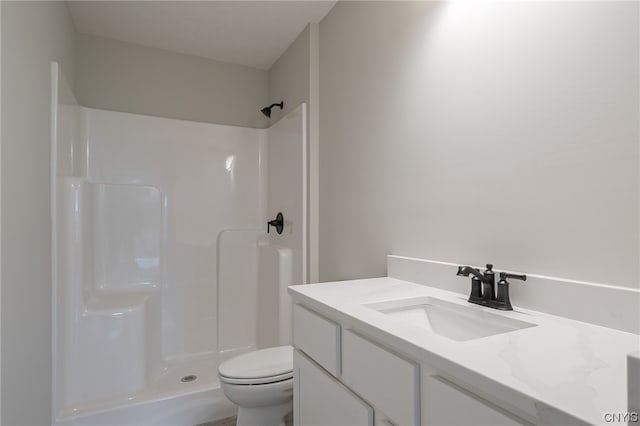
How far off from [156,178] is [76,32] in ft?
3.46

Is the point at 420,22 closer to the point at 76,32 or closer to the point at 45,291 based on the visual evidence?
the point at 45,291

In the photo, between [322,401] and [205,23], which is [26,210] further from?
[205,23]

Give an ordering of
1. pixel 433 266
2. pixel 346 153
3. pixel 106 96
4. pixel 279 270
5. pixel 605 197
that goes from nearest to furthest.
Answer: pixel 605 197 → pixel 433 266 → pixel 346 153 → pixel 279 270 → pixel 106 96

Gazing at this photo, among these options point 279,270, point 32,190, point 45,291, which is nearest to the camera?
point 32,190

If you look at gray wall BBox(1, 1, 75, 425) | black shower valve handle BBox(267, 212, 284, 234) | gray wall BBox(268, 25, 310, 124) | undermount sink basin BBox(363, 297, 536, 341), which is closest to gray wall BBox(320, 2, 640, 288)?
undermount sink basin BBox(363, 297, 536, 341)

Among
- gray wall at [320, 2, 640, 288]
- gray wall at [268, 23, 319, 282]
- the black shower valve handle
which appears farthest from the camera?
the black shower valve handle

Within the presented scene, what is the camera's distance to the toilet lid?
5.14 feet

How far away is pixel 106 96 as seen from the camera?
93.4 inches

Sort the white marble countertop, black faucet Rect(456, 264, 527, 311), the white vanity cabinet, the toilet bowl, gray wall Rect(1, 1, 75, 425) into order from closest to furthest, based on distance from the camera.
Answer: the white marble countertop → the white vanity cabinet → black faucet Rect(456, 264, 527, 311) → gray wall Rect(1, 1, 75, 425) → the toilet bowl

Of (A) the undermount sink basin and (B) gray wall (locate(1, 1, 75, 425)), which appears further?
(B) gray wall (locate(1, 1, 75, 425))

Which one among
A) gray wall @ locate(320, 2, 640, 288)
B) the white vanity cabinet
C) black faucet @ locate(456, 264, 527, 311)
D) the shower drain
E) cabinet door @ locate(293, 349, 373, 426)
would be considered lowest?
the shower drain

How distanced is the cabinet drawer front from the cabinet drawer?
36 mm

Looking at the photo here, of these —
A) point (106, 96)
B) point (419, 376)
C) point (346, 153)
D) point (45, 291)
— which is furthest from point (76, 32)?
point (419, 376)

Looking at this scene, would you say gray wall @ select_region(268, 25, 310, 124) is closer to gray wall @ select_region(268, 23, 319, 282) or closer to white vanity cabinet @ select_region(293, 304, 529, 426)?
gray wall @ select_region(268, 23, 319, 282)
